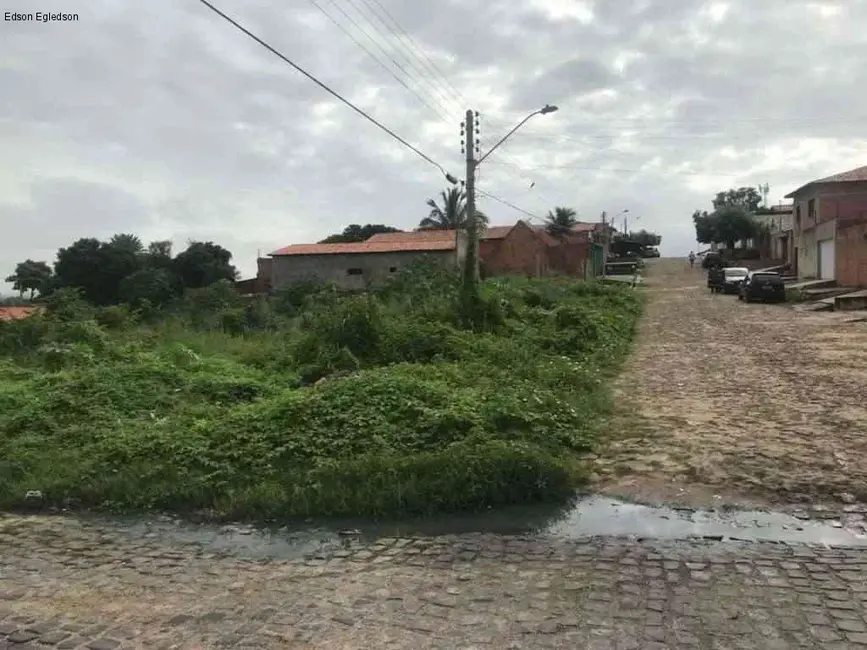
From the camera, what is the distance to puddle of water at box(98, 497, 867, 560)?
18.4 ft

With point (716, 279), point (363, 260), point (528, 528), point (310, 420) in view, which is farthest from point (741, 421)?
point (363, 260)

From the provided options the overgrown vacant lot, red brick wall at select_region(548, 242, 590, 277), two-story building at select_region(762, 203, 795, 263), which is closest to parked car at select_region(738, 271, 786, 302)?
two-story building at select_region(762, 203, 795, 263)

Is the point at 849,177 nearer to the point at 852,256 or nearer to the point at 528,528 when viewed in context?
the point at 852,256

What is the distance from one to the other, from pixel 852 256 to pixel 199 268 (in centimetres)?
4005

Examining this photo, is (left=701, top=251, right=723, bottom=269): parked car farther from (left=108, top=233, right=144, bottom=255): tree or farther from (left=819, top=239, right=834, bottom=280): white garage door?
(left=108, top=233, right=144, bottom=255): tree

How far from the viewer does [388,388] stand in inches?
366

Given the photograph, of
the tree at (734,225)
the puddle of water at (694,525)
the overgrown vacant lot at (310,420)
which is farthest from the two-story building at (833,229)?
the puddle of water at (694,525)

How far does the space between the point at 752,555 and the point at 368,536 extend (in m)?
2.84

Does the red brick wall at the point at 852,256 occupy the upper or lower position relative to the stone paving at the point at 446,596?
upper

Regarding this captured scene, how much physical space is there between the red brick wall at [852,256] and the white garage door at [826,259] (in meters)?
1.67

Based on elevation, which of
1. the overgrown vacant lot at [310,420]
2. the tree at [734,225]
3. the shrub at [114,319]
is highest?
the tree at [734,225]

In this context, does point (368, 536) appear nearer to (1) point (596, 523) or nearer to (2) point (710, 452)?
(1) point (596, 523)

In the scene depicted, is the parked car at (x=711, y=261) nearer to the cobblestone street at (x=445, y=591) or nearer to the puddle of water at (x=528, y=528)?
the cobblestone street at (x=445, y=591)

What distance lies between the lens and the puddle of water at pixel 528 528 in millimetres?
5617
